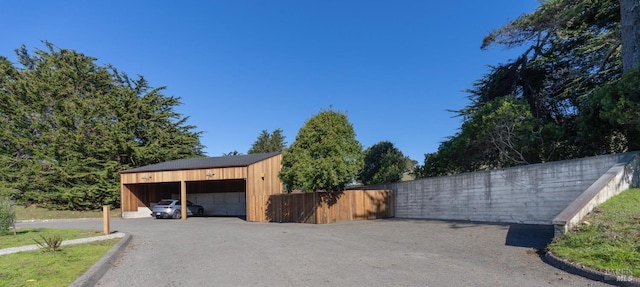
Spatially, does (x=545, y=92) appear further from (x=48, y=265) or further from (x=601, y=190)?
(x=48, y=265)

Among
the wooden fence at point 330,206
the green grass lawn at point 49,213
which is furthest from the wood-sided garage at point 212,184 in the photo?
the green grass lawn at point 49,213

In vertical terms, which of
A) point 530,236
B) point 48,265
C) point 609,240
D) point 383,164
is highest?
point 383,164

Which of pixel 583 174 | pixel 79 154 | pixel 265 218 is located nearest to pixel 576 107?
pixel 583 174

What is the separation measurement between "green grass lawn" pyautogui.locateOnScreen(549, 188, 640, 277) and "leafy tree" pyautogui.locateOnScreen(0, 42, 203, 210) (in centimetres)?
3472

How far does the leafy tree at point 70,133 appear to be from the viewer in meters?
33.2

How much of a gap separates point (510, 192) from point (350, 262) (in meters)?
9.79

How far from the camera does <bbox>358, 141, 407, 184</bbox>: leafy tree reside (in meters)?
26.8

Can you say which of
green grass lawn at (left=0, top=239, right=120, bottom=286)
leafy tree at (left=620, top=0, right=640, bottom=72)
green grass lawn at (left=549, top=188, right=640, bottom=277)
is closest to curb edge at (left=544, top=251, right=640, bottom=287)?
green grass lawn at (left=549, top=188, right=640, bottom=277)

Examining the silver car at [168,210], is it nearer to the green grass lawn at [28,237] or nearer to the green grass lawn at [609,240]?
the green grass lawn at [28,237]

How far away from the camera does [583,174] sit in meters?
12.1

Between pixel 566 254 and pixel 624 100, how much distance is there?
720cm

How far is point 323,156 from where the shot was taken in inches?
800

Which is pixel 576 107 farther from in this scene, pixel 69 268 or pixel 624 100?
pixel 69 268

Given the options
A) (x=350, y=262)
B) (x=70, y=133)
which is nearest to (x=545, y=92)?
(x=350, y=262)
